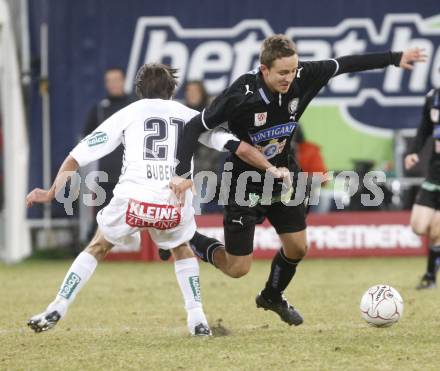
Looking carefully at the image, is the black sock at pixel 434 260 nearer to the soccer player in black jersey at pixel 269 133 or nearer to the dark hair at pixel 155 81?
the soccer player in black jersey at pixel 269 133

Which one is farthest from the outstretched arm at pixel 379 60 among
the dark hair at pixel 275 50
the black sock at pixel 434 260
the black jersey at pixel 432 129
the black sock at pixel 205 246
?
the black sock at pixel 434 260

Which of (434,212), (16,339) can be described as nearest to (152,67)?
(16,339)

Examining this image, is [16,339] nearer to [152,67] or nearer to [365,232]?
[152,67]

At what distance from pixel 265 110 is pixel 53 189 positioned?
61.5 inches

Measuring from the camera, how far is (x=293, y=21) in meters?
15.2

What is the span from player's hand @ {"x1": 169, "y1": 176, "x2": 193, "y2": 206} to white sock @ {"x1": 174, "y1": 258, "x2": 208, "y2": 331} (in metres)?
0.56

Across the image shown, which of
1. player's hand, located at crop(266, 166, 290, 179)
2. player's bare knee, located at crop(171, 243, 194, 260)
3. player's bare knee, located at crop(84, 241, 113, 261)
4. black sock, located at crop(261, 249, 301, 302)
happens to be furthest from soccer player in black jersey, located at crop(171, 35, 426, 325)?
player's bare knee, located at crop(84, 241, 113, 261)

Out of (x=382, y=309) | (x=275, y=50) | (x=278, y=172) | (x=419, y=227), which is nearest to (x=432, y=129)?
(x=419, y=227)

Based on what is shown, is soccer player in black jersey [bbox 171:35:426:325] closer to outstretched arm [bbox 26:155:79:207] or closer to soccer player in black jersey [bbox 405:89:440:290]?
outstretched arm [bbox 26:155:79:207]

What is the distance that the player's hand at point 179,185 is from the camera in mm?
6812

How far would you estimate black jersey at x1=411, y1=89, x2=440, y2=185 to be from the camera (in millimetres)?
10477

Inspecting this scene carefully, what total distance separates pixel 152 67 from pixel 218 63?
808 centimetres

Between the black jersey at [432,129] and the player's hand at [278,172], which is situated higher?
the player's hand at [278,172]

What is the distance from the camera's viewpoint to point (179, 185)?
22.3 feet
